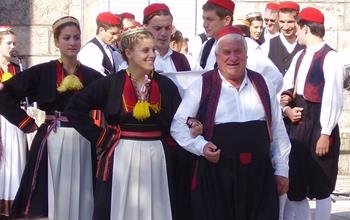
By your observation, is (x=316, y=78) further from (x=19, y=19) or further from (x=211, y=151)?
(x=19, y=19)

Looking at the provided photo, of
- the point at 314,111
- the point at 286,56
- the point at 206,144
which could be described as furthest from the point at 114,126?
the point at 286,56

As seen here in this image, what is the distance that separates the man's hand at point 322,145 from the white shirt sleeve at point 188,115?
68.8 inches

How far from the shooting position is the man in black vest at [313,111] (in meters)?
7.71

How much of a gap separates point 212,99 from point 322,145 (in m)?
1.81

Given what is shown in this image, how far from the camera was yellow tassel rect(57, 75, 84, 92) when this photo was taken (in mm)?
7492

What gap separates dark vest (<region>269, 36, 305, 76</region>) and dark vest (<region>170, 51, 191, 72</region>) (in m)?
1.49

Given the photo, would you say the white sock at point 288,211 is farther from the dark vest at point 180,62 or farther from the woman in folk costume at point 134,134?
the woman in folk costume at point 134,134

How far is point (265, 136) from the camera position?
6.27m

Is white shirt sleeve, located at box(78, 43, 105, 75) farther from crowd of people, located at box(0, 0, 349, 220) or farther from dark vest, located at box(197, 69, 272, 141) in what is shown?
dark vest, located at box(197, 69, 272, 141)

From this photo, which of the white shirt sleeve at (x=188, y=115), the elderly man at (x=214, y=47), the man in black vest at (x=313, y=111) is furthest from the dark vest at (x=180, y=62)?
the white shirt sleeve at (x=188, y=115)

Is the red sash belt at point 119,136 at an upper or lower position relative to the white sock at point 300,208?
upper

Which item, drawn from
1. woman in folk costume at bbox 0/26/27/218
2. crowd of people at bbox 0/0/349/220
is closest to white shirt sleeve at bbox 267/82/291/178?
crowd of people at bbox 0/0/349/220

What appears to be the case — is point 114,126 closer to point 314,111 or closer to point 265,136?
point 265,136

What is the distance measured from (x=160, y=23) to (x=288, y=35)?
1.79 m
